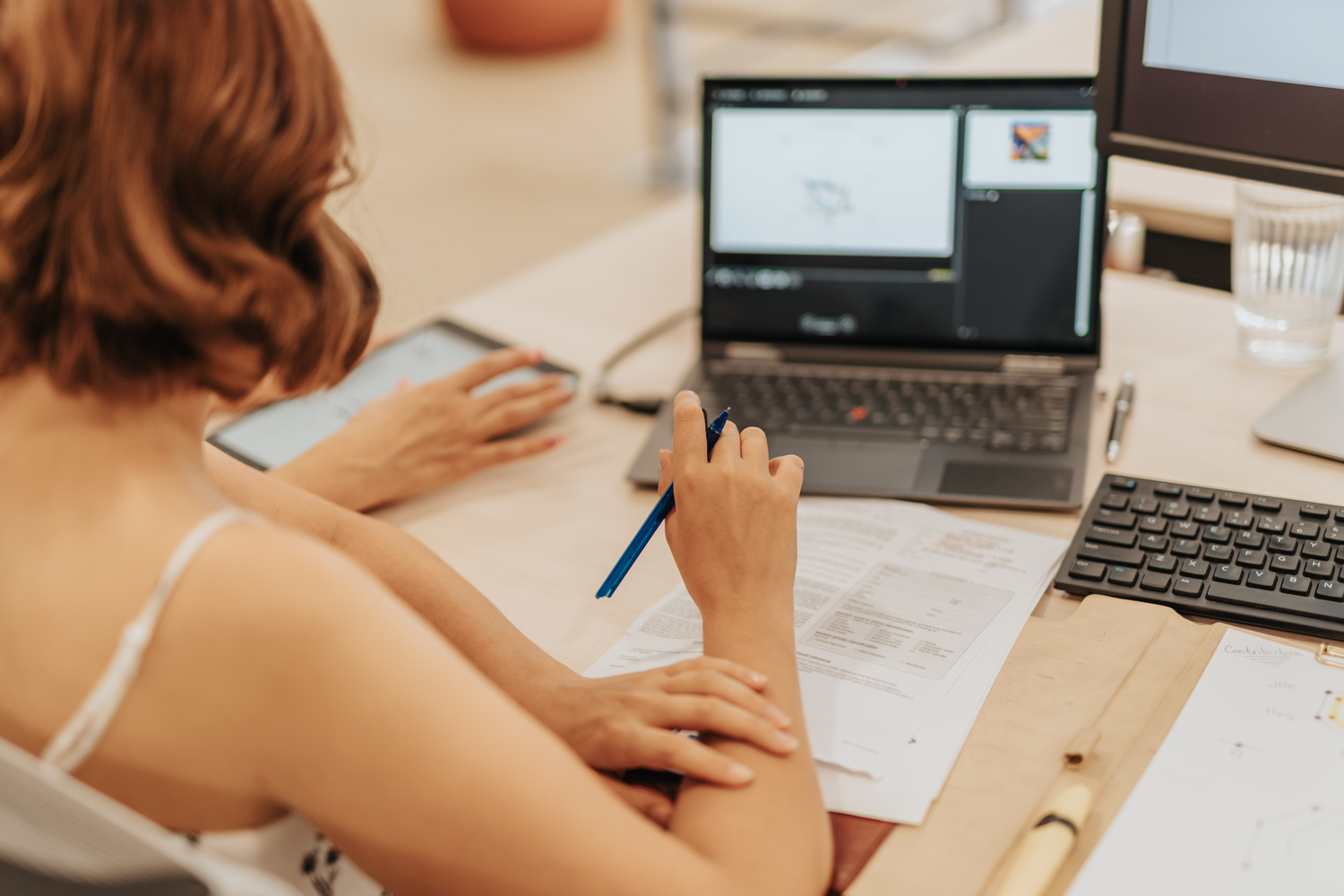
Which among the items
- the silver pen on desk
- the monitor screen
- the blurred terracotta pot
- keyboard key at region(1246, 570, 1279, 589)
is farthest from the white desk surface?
the blurred terracotta pot

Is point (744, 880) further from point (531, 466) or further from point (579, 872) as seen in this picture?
point (531, 466)

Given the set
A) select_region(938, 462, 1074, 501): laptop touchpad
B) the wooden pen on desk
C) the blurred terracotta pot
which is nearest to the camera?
the wooden pen on desk

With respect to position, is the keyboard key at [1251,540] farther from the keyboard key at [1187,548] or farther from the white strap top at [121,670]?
the white strap top at [121,670]

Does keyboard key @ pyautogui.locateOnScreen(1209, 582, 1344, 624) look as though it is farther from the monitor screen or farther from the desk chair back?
the desk chair back

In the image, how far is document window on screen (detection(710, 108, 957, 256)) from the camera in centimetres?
110

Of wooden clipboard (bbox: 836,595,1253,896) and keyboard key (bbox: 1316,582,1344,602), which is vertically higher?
keyboard key (bbox: 1316,582,1344,602)

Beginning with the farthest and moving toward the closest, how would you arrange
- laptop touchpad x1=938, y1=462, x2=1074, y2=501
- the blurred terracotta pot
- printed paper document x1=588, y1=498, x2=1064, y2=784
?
the blurred terracotta pot
laptop touchpad x1=938, y1=462, x2=1074, y2=501
printed paper document x1=588, y1=498, x2=1064, y2=784

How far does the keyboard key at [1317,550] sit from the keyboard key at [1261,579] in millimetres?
32

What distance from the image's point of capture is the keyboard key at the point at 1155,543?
84 centimetres

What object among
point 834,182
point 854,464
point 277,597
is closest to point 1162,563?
point 854,464

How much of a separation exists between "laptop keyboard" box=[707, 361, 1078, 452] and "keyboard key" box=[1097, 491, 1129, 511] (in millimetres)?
127

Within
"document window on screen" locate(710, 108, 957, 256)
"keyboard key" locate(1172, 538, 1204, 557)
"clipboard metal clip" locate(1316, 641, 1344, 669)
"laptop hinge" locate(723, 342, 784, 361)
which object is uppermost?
"document window on screen" locate(710, 108, 957, 256)

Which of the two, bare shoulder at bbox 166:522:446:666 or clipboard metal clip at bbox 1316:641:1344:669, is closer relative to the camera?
bare shoulder at bbox 166:522:446:666

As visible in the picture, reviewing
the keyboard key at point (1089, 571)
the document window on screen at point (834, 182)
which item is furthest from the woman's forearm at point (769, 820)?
the document window on screen at point (834, 182)
